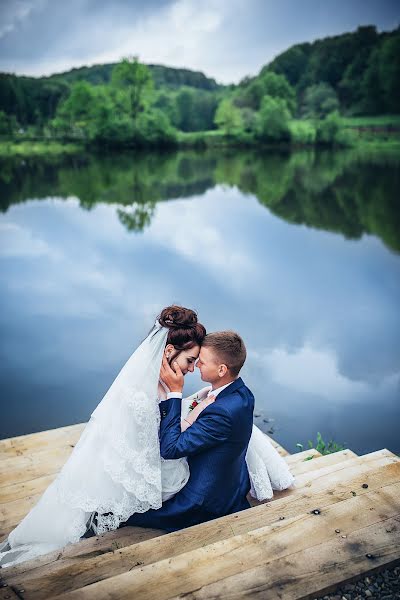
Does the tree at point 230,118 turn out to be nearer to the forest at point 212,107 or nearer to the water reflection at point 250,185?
the forest at point 212,107

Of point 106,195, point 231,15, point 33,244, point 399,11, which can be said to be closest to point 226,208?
point 106,195

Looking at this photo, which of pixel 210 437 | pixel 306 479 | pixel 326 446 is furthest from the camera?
pixel 326 446

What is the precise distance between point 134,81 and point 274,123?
58.1ft

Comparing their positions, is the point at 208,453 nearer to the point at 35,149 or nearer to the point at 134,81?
the point at 35,149

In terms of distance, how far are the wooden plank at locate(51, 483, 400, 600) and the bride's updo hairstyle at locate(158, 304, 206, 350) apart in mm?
991

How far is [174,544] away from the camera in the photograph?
7.36 feet

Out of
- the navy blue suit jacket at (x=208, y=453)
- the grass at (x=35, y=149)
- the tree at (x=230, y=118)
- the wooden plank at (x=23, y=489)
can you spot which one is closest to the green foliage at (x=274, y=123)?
the tree at (x=230, y=118)

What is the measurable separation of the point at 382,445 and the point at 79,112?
61332 mm

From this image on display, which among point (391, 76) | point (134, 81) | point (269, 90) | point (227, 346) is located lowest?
point (227, 346)

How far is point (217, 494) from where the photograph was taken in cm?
272

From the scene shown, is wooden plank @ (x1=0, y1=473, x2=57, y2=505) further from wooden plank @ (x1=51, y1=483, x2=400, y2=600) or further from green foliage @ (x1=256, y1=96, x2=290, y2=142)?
green foliage @ (x1=256, y1=96, x2=290, y2=142)

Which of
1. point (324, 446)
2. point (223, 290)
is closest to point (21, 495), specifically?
point (324, 446)

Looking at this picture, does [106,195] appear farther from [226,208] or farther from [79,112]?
[79,112]

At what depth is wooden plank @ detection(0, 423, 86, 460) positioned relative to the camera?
4172 millimetres
